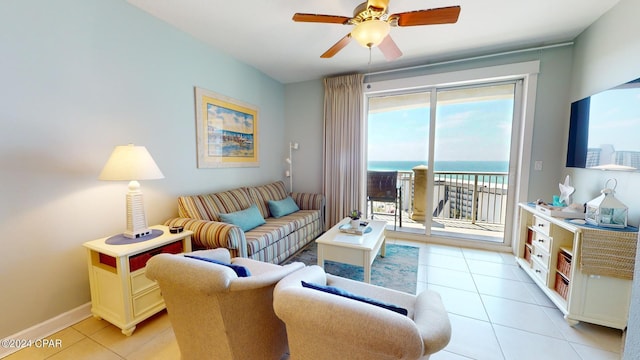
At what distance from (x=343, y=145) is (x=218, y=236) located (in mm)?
2411

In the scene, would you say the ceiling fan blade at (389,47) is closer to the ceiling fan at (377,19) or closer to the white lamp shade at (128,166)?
the ceiling fan at (377,19)

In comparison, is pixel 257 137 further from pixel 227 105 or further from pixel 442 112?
pixel 442 112

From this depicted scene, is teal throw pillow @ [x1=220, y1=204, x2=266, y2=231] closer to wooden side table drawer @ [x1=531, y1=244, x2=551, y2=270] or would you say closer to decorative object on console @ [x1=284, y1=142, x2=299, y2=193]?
decorative object on console @ [x1=284, y1=142, x2=299, y2=193]

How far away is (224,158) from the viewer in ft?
10.3

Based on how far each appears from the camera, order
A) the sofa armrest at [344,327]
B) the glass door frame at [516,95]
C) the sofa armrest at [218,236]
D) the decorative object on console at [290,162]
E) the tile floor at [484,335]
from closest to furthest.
Result: 1. the sofa armrest at [344,327]
2. the tile floor at [484,335]
3. the sofa armrest at [218,236]
4. the glass door frame at [516,95]
5. the decorative object on console at [290,162]

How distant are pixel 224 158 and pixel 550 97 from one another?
412 cm

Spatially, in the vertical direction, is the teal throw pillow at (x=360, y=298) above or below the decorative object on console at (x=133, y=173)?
below

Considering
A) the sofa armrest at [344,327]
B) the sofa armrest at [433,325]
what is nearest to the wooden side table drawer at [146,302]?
the sofa armrest at [344,327]

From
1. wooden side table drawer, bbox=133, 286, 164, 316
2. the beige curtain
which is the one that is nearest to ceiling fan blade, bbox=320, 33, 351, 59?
the beige curtain

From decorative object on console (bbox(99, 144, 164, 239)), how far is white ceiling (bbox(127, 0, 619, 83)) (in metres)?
1.38

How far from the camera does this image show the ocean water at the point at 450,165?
3330 mm

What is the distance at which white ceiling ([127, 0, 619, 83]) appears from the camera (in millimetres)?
2074

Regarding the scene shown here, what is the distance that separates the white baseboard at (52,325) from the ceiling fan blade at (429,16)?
330 cm

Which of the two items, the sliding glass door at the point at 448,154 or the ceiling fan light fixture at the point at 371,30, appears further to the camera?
the sliding glass door at the point at 448,154
